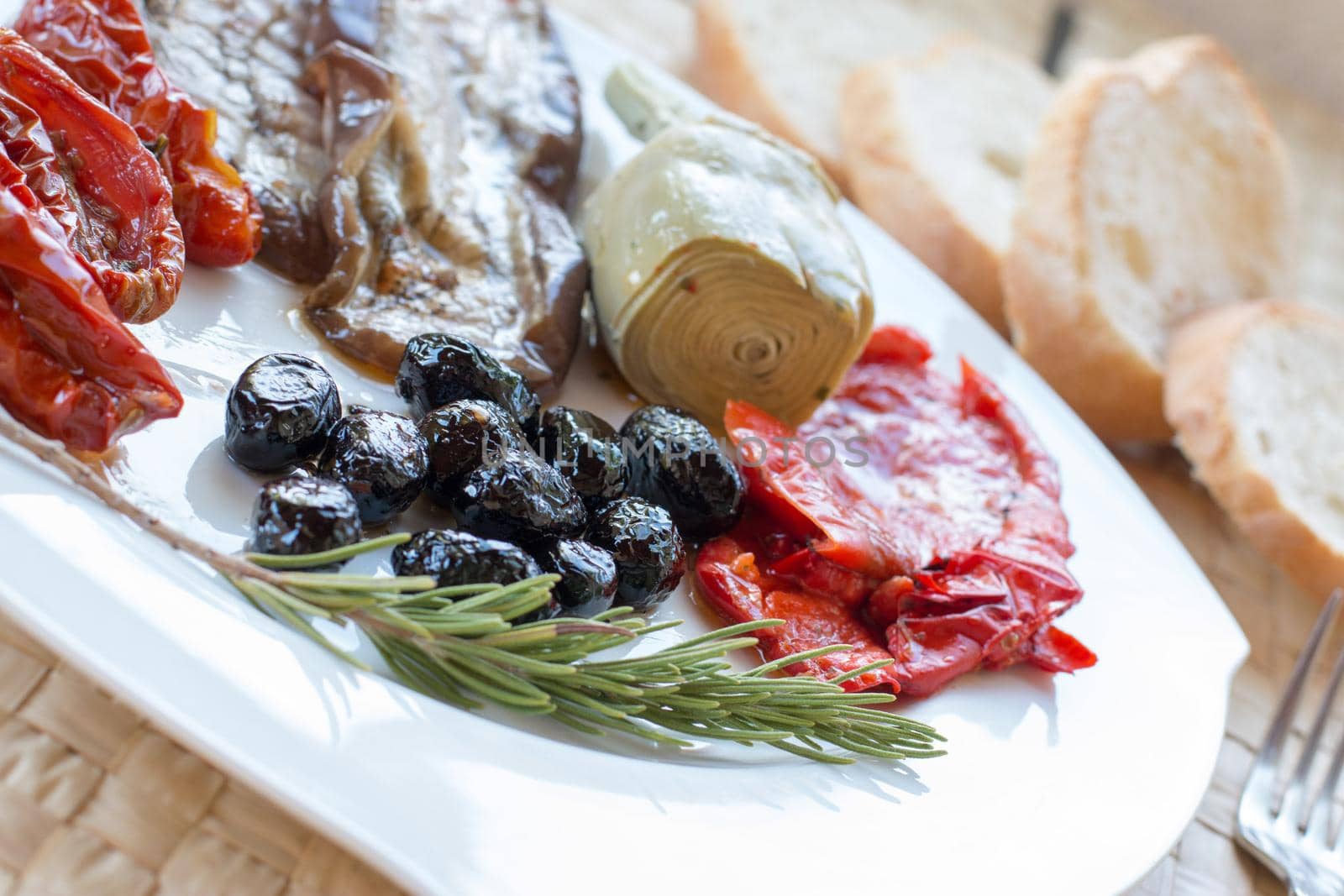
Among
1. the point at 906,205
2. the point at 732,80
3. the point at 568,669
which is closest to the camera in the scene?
the point at 568,669

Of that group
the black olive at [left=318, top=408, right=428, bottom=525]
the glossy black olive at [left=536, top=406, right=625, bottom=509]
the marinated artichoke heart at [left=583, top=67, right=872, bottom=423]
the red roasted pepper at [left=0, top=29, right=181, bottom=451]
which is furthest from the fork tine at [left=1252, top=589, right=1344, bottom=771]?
the red roasted pepper at [left=0, top=29, right=181, bottom=451]

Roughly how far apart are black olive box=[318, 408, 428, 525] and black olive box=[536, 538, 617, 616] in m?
0.28

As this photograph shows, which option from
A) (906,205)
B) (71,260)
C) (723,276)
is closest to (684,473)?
(723,276)

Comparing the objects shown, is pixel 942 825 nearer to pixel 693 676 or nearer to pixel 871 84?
pixel 693 676

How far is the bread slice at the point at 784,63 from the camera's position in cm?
430

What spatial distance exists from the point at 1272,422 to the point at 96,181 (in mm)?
3331

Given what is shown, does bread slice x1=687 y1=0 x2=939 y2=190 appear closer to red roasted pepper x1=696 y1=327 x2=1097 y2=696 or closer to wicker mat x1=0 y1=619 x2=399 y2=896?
red roasted pepper x1=696 y1=327 x2=1097 y2=696

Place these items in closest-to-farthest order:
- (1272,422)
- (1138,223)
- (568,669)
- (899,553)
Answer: (568,669) → (899,553) → (1272,422) → (1138,223)

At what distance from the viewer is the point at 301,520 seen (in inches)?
68.1

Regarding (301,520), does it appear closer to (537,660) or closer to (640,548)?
(537,660)

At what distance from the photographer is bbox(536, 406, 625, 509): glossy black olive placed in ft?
7.25

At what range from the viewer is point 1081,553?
116 inches

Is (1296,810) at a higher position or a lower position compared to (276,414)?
lower

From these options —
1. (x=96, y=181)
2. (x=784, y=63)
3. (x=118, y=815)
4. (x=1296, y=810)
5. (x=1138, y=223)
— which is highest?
(x=1138, y=223)
